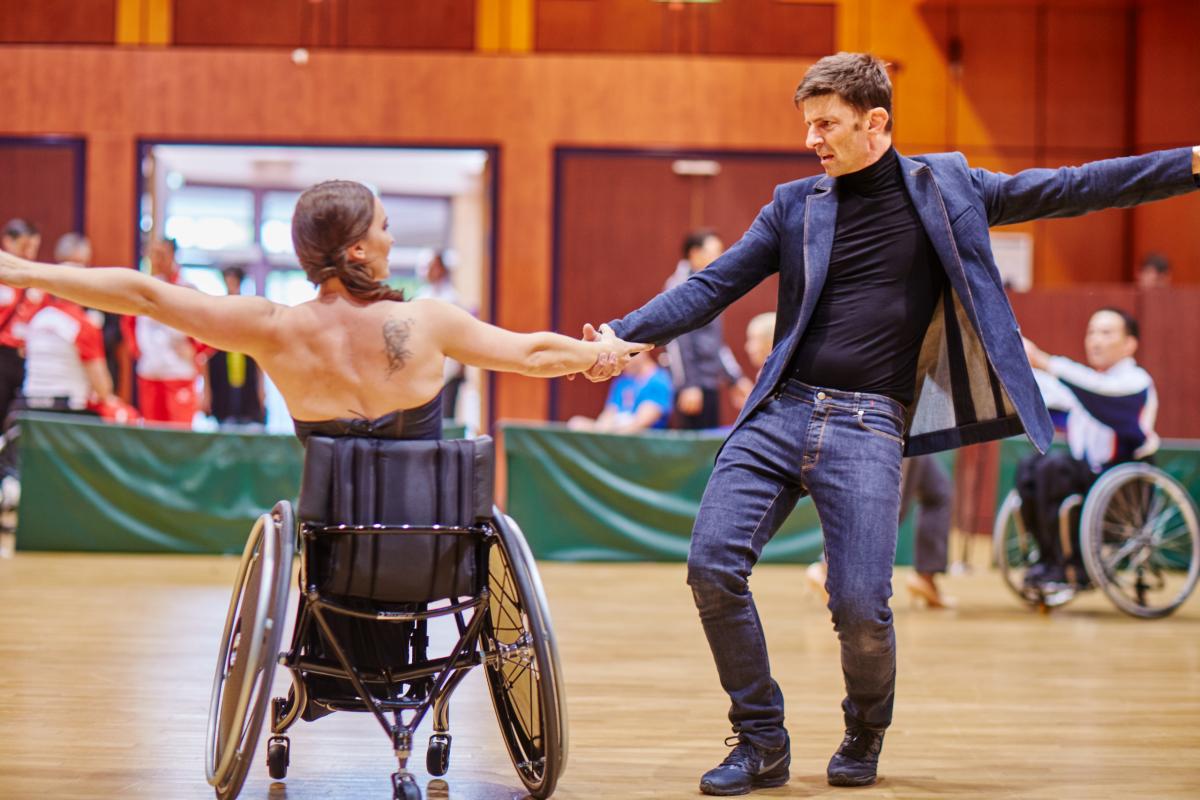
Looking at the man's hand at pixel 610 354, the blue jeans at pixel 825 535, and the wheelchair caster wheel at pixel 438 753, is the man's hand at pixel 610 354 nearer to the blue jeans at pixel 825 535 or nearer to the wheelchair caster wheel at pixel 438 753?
the blue jeans at pixel 825 535

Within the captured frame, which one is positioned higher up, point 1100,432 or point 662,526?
point 1100,432

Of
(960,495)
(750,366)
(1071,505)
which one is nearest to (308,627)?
(1071,505)

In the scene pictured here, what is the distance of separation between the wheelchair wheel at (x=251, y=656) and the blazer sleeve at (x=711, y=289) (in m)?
0.84

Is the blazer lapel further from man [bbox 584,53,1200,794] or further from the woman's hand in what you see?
the woman's hand

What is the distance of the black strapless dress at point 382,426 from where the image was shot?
→ 234cm

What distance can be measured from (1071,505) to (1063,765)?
8.00ft

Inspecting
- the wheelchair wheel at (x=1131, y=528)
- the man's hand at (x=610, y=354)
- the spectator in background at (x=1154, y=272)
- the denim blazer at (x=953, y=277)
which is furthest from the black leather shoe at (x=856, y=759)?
the spectator in background at (x=1154, y=272)

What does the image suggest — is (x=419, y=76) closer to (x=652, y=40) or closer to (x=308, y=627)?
(x=652, y=40)

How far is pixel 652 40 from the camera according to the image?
9.40m

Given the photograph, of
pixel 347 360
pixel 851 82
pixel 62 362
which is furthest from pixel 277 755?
pixel 62 362

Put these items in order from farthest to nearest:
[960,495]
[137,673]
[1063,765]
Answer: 1. [960,495]
2. [137,673]
3. [1063,765]

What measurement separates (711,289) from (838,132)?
0.40 meters

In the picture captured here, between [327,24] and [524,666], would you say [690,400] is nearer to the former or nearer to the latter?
[327,24]

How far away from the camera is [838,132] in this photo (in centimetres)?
263
